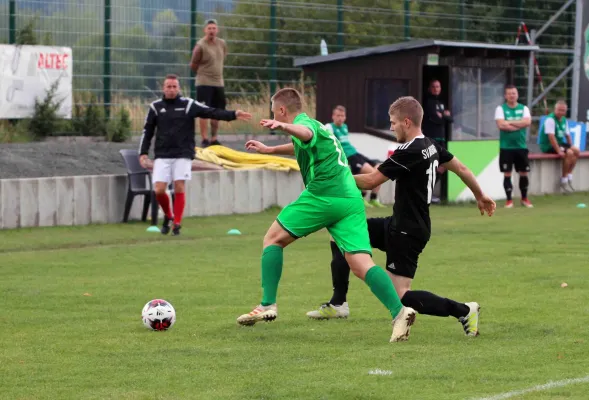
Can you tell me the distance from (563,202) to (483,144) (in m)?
1.90

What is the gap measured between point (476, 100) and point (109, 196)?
8.87m

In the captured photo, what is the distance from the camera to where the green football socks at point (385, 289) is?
792 centimetres

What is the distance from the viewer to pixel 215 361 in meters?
7.26

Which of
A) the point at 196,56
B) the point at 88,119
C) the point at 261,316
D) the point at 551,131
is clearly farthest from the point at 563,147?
the point at 261,316

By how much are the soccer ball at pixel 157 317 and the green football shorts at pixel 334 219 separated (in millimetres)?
1056

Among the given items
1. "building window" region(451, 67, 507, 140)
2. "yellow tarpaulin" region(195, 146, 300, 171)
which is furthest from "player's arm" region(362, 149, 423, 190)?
"building window" region(451, 67, 507, 140)

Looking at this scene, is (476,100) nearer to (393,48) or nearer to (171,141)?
(393,48)

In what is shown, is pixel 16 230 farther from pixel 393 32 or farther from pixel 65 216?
pixel 393 32

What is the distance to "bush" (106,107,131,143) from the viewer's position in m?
21.6

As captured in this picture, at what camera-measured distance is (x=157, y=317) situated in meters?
8.40

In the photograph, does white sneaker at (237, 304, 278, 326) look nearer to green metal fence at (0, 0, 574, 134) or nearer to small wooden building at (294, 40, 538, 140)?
green metal fence at (0, 0, 574, 134)

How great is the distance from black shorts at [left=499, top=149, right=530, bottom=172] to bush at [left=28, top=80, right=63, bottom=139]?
8098mm

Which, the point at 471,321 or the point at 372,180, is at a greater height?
the point at 372,180

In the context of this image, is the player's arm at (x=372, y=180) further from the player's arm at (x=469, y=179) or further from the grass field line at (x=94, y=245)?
the grass field line at (x=94, y=245)
